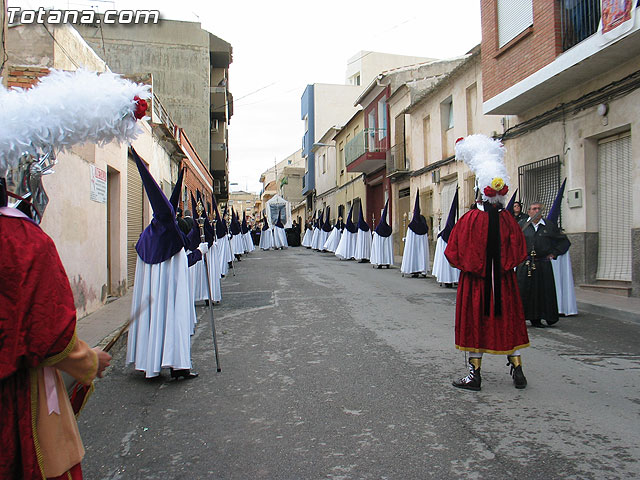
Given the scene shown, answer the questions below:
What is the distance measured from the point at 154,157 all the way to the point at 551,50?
32.5 ft

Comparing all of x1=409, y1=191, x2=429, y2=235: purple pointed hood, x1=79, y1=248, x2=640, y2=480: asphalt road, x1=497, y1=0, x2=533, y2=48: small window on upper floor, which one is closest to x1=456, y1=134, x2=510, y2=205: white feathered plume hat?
x1=79, y1=248, x2=640, y2=480: asphalt road

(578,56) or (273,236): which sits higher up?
(578,56)

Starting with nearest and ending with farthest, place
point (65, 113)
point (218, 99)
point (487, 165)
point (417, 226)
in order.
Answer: point (65, 113) → point (487, 165) → point (417, 226) → point (218, 99)

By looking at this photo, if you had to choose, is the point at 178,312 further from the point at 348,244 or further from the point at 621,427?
the point at 348,244

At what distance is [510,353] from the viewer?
443 cm

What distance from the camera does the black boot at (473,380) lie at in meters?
4.43

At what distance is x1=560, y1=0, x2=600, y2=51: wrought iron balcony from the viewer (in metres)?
10.2

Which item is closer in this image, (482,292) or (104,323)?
(482,292)

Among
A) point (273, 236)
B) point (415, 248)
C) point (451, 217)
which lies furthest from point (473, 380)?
point (273, 236)

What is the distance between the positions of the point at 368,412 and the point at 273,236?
31411mm

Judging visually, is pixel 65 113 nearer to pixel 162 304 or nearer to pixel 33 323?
pixel 33 323

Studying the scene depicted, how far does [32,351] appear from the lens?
179 centimetres

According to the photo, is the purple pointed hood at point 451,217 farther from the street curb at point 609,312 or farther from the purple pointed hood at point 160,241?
the purple pointed hood at point 160,241

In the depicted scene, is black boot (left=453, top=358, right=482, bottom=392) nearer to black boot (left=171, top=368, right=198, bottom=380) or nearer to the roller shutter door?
black boot (left=171, top=368, right=198, bottom=380)
